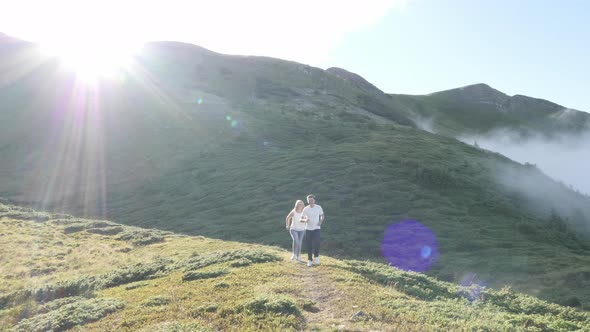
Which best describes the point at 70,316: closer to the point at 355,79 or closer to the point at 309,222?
the point at 309,222

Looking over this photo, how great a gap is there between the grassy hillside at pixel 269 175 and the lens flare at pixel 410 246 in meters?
0.74

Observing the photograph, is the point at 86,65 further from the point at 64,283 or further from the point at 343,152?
the point at 64,283

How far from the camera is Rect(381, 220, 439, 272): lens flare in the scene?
31925 mm

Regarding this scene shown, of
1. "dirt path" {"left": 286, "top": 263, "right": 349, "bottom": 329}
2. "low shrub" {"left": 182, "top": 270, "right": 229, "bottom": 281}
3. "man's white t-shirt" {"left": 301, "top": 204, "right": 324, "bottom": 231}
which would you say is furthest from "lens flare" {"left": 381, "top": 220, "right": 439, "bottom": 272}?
"low shrub" {"left": 182, "top": 270, "right": 229, "bottom": 281}

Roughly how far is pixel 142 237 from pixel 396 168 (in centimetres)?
3186

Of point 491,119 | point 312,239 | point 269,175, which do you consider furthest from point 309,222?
point 491,119

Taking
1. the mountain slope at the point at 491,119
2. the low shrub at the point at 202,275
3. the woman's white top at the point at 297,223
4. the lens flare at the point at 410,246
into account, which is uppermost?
the mountain slope at the point at 491,119

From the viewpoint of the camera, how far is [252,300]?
13578 mm

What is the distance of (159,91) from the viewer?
108 meters

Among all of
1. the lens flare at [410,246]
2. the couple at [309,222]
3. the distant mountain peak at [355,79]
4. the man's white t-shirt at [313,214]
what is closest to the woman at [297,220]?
the couple at [309,222]

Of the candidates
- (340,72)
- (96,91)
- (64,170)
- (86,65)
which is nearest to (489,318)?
(64,170)

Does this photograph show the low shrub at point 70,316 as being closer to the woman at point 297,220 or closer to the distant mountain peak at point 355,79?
the woman at point 297,220

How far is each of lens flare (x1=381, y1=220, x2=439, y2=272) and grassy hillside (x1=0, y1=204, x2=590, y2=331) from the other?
11760mm

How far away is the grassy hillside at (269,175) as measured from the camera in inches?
1432
